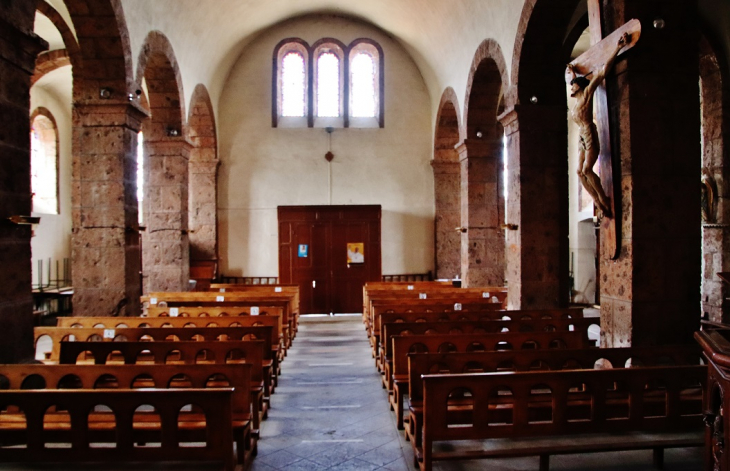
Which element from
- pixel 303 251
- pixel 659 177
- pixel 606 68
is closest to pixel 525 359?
pixel 659 177

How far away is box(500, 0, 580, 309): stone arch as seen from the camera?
6.67 m

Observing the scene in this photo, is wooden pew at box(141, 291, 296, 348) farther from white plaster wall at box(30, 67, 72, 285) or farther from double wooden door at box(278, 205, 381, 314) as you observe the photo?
white plaster wall at box(30, 67, 72, 285)

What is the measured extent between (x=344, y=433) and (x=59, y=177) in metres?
12.0

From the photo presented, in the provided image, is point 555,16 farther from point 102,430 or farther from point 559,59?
point 102,430

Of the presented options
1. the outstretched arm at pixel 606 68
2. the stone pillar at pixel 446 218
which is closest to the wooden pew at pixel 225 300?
the outstretched arm at pixel 606 68

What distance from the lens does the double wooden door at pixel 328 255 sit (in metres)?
12.4

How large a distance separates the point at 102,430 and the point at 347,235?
9.54m

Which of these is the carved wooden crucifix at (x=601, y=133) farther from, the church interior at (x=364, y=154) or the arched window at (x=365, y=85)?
the arched window at (x=365, y=85)

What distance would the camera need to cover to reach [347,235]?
12.5 meters

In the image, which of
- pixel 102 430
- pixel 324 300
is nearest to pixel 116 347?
pixel 102 430

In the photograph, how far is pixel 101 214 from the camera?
6625 millimetres

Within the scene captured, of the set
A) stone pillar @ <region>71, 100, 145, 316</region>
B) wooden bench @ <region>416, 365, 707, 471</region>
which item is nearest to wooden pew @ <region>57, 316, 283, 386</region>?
stone pillar @ <region>71, 100, 145, 316</region>

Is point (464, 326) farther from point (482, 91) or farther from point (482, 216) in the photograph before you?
point (482, 91)

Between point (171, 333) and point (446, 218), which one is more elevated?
point (446, 218)
